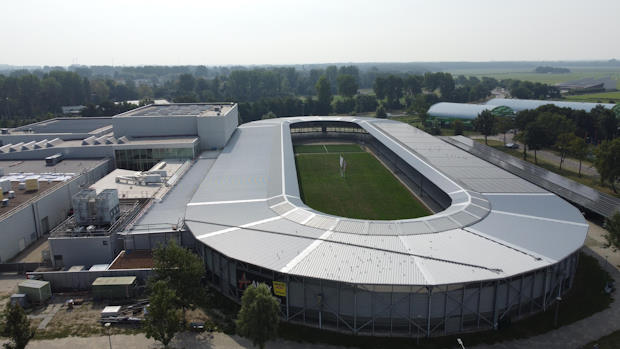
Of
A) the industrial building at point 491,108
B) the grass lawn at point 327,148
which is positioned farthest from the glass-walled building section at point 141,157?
the industrial building at point 491,108

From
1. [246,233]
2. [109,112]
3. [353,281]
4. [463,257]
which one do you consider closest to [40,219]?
[246,233]

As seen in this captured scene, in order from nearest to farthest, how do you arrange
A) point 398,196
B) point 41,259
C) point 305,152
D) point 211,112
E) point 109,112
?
point 41,259 < point 398,196 < point 211,112 < point 305,152 < point 109,112

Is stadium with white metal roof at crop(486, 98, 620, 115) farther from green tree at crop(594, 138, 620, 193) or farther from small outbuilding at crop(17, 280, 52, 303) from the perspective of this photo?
small outbuilding at crop(17, 280, 52, 303)

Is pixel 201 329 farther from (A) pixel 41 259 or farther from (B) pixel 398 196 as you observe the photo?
(B) pixel 398 196

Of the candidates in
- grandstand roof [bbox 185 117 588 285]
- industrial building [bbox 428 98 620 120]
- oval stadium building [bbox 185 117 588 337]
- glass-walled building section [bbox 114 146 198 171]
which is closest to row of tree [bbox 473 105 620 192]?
industrial building [bbox 428 98 620 120]

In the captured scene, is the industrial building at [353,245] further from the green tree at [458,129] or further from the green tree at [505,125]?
the green tree at [458,129]

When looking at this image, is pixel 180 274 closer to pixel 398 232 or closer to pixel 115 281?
pixel 115 281

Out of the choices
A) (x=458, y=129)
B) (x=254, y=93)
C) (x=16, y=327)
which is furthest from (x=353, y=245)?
(x=254, y=93)
